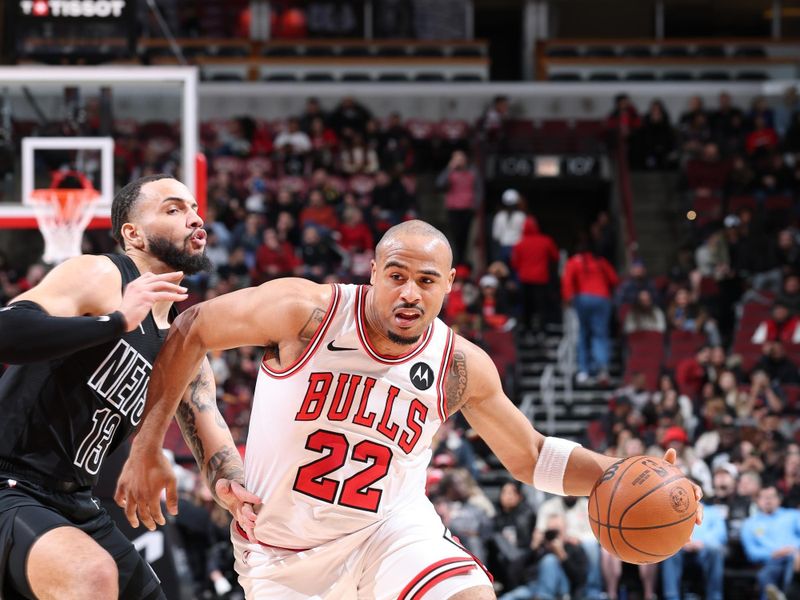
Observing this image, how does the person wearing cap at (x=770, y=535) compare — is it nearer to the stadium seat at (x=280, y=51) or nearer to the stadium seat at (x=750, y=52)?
the stadium seat at (x=750, y=52)

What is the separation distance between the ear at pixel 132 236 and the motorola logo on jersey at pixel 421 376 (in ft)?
4.01

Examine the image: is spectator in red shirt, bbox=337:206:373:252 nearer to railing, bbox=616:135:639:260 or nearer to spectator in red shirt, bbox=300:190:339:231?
spectator in red shirt, bbox=300:190:339:231

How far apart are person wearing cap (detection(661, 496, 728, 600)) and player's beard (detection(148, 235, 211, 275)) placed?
24.7ft

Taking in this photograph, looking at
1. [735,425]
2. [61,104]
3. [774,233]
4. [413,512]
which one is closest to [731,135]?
[774,233]

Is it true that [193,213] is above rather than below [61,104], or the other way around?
below

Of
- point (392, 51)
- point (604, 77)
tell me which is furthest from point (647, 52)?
point (392, 51)

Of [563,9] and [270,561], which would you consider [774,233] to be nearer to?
[563,9]

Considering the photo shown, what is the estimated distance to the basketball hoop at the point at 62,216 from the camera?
9.23 meters

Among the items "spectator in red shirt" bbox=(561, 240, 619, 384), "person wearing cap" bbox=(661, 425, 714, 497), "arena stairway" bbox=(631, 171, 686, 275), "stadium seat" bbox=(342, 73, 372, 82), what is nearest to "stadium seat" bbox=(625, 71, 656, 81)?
"arena stairway" bbox=(631, 171, 686, 275)

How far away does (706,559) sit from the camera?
11.1 meters

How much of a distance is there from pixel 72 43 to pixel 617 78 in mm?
13427

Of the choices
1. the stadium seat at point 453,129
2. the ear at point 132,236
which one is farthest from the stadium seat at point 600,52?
the ear at point 132,236

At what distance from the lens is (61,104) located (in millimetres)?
10367

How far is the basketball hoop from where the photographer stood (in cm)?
923
